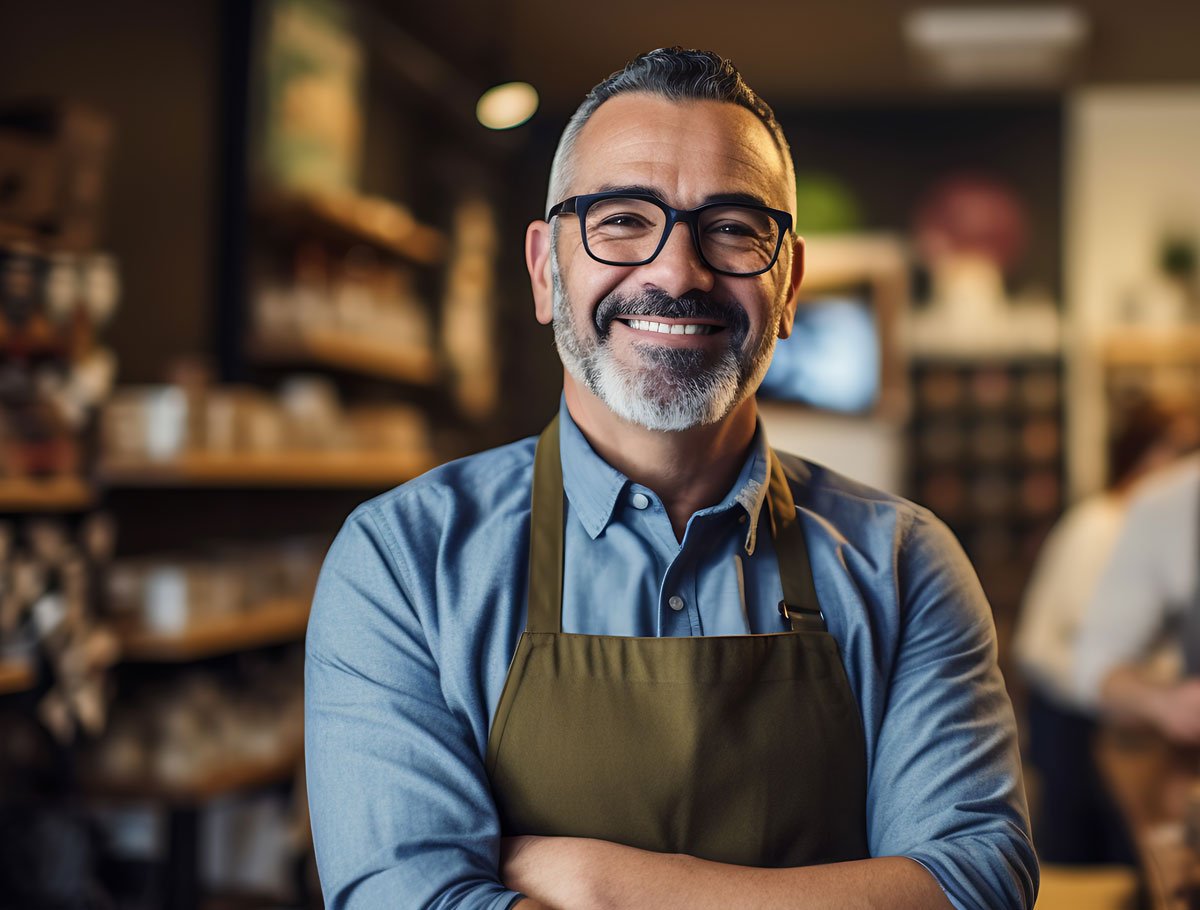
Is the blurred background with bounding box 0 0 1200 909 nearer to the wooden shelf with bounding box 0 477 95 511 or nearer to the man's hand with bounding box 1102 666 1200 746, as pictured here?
the wooden shelf with bounding box 0 477 95 511

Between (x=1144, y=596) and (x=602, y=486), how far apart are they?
198 cm

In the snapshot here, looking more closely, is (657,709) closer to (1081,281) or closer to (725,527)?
(725,527)

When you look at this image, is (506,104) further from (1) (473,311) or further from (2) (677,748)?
(2) (677,748)

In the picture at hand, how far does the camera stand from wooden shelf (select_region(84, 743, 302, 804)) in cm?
342

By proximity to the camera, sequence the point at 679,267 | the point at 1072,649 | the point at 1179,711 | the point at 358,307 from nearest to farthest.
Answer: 1. the point at 679,267
2. the point at 1179,711
3. the point at 1072,649
4. the point at 358,307

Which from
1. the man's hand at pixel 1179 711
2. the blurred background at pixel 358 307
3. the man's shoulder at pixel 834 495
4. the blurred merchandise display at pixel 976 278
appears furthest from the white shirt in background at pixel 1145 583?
the blurred merchandise display at pixel 976 278

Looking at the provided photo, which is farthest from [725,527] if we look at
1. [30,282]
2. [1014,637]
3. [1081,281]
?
[1081,281]

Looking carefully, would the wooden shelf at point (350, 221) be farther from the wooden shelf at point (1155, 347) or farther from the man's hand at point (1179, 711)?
the wooden shelf at point (1155, 347)

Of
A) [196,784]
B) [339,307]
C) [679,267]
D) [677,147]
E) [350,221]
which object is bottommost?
[196,784]

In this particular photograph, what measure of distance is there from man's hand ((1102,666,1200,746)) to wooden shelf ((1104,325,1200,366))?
478 centimetres

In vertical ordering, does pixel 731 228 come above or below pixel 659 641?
above

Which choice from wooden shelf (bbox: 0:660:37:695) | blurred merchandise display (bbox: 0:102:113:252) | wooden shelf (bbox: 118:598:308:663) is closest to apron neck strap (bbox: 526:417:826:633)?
wooden shelf (bbox: 0:660:37:695)

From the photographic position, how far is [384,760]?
1287 mm

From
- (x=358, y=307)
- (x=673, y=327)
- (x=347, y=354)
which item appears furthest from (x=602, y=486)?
(x=358, y=307)
